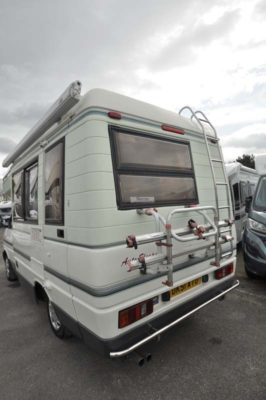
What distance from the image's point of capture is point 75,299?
7.31ft

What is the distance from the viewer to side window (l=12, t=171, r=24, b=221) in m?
3.81

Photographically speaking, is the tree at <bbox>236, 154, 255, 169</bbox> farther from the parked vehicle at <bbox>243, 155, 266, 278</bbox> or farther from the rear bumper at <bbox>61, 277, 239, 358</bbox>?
the rear bumper at <bbox>61, 277, 239, 358</bbox>

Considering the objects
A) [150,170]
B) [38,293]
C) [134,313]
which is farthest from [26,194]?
[134,313]

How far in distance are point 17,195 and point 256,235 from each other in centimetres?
417

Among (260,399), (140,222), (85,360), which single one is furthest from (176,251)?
(85,360)

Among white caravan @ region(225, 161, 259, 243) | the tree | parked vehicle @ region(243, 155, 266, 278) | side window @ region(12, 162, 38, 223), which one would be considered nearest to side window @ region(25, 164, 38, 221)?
side window @ region(12, 162, 38, 223)

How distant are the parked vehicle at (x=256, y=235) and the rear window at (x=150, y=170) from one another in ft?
6.85

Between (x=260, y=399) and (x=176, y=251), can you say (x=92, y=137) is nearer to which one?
(x=176, y=251)

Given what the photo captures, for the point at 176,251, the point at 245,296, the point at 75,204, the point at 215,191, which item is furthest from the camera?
the point at 245,296

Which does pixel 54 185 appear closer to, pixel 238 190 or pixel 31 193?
pixel 31 193

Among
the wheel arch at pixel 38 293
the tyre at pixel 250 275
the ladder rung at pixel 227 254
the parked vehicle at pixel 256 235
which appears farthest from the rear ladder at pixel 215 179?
the wheel arch at pixel 38 293

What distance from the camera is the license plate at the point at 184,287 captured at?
8.16 ft

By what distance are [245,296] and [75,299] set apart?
10.00ft

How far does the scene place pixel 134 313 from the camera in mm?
2107
